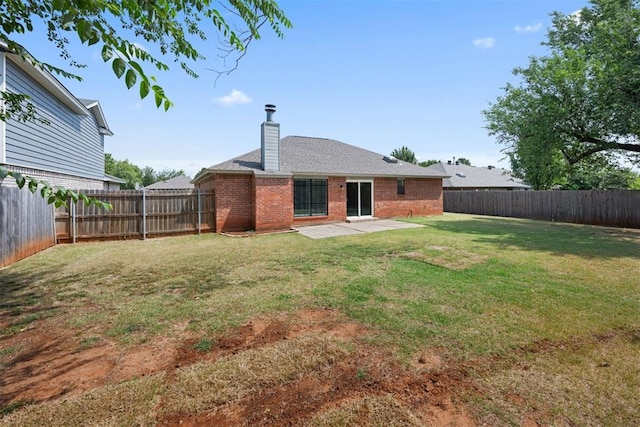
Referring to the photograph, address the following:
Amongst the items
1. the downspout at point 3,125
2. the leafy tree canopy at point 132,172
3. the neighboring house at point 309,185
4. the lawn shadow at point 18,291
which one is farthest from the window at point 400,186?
the leafy tree canopy at point 132,172

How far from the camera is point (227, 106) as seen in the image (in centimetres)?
1174

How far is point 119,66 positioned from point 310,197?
12.9 metres

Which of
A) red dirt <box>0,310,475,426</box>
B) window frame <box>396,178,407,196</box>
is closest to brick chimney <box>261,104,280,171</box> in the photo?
window frame <box>396,178,407,196</box>

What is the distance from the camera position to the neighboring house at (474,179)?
31550 mm

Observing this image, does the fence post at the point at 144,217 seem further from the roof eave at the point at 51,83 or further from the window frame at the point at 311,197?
the window frame at the point at 311,197

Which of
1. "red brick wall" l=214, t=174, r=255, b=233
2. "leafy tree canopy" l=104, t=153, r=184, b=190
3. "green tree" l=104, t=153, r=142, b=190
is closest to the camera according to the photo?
"red brick wall" l=214, t=174, r=255, b=233

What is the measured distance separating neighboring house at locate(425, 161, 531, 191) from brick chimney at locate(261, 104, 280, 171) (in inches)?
885

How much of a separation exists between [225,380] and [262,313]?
1451 mm

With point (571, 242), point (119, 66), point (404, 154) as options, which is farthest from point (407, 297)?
point (404, 154)

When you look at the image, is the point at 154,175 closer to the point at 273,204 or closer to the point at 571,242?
the point at 273,204

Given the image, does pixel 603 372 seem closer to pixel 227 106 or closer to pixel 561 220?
pixel 227 106

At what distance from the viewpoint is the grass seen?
2.84 meters

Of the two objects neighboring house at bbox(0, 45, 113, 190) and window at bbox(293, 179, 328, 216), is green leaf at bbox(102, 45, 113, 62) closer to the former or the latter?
neighboring house at bbox(0, 45, 113, 190)

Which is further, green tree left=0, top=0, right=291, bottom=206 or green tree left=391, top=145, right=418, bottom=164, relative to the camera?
green tree left=391, top=145, right=418, bottom=164
